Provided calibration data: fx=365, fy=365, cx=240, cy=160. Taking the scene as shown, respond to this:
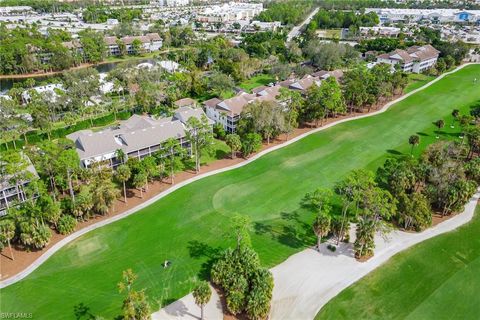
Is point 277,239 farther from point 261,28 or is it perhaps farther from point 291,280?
point 261,28

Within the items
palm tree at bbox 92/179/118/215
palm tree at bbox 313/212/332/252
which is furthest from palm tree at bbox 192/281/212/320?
palm tree at bbox 92/179/118/215

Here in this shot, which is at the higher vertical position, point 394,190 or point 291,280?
point 394,190

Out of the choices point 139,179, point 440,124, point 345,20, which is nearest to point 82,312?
point 139,179

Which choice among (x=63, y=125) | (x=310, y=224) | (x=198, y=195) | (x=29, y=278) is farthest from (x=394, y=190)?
(x=63, y=125)

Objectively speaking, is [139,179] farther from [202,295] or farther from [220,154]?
[202,295]

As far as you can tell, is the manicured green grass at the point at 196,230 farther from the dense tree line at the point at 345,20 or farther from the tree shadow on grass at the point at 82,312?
the dense tree line at the point at 345,20

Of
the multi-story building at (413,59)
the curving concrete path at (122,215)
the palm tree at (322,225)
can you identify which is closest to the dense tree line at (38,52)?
the curving concrete path at (122,215)
